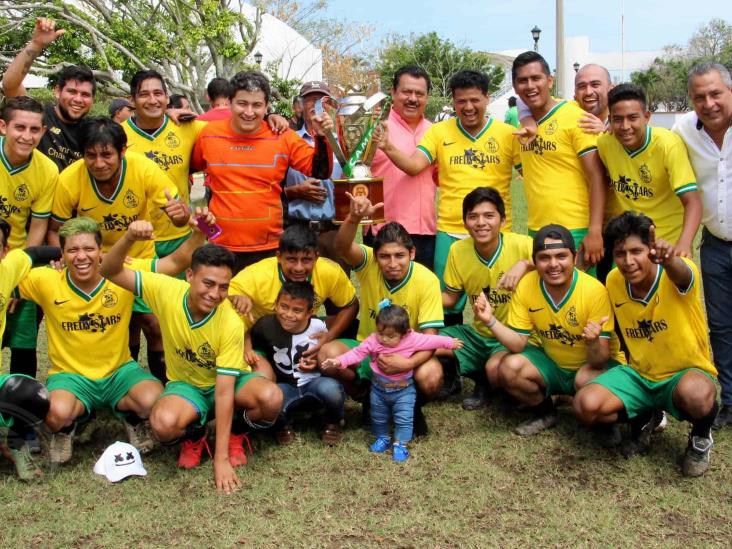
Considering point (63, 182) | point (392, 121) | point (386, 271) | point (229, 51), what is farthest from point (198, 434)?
point (229, 51)

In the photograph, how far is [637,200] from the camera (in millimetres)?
4461

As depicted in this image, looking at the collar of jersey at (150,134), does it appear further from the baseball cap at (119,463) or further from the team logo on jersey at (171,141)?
the baseball cap at (119,463)

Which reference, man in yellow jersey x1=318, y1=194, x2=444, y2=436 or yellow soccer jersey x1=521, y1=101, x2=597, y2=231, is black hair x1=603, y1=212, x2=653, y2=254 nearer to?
yellow soccer jersey x1=521, y1=101, x2=597, y2=231

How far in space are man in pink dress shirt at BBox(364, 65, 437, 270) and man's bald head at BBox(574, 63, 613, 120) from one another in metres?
1.08

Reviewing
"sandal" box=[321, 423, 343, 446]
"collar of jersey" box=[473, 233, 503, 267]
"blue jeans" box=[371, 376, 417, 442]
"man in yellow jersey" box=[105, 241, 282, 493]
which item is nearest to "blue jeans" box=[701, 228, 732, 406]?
"collar of jersey" box=[473, 233, 503, 267]

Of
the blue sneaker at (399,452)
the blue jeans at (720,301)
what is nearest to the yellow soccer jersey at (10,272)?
the blue sneaker at (399,452)

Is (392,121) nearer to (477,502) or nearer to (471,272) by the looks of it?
(471,272)

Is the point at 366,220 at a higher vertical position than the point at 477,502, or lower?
higher

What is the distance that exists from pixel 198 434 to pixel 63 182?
5.79ft

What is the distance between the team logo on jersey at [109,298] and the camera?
13.9 ft

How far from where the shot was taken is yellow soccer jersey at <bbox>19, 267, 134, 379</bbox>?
13.7 ft

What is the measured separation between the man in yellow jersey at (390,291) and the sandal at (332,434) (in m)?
0.26

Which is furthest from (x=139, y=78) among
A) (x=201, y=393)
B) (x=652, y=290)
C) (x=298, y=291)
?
(x=652, y=290)

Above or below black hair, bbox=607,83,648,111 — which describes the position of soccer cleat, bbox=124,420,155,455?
below
